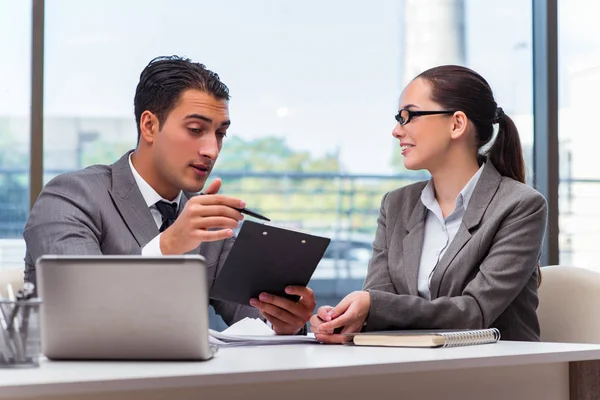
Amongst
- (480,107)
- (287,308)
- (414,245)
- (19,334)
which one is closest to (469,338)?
(287,308)

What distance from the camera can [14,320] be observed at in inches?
48.3

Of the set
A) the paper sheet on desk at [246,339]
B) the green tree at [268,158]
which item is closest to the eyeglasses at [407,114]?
the paper sheet on desk at [246,339]

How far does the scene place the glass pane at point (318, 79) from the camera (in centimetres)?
357

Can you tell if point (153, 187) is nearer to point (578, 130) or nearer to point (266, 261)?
point (266, 261)

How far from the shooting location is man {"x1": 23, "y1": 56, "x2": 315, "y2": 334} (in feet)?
6.72

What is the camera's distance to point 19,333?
4.04 feet

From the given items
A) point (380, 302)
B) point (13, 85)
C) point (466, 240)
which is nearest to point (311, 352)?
point (380, 302)

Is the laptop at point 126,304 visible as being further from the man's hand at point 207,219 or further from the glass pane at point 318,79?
the glass pane at point 318,79

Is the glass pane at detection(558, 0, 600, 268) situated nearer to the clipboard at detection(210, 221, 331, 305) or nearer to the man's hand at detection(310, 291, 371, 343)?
the man's hand at detection(310, 291, 371, 343)

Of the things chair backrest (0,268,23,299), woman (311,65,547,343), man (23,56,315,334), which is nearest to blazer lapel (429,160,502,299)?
woman (311,65,547,343)

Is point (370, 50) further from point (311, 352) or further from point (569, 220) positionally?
point (311, 352)

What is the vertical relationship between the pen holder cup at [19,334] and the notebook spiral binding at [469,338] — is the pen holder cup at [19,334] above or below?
above

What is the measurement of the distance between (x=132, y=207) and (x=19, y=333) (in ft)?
3.18

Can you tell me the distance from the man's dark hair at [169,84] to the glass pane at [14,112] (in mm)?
877
